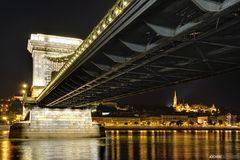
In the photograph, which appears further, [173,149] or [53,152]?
[173,149]

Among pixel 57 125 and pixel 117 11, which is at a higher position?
pixel 117 11

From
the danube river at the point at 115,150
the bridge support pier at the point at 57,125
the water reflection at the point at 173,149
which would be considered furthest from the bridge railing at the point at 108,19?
the bridge support pier at the point at 57,125

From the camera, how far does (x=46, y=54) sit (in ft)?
312

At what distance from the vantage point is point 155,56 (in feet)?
70.4

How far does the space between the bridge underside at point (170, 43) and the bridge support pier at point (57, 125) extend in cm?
3973

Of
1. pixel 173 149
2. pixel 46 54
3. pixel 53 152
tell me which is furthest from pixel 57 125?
pixel 53 152

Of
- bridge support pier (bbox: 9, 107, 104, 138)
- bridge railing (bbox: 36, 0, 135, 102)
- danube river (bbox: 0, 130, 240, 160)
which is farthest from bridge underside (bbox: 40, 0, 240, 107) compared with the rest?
bridge support pier (bbox: 9, 107, 104, 138)

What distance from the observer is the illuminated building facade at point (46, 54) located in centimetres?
9162

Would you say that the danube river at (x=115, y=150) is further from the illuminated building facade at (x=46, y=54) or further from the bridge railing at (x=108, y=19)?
the illuminated building facade at (x=46, y=54)

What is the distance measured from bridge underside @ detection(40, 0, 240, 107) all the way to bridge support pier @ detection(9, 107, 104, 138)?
39726 millimetres

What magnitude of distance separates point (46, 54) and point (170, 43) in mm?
78983

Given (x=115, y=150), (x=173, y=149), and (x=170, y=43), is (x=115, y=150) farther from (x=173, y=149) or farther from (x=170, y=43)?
(x=170, y=43)

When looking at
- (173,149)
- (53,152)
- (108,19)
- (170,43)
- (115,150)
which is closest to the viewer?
(170,43)

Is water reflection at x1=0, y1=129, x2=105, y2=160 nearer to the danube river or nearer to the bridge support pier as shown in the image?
the danube river
